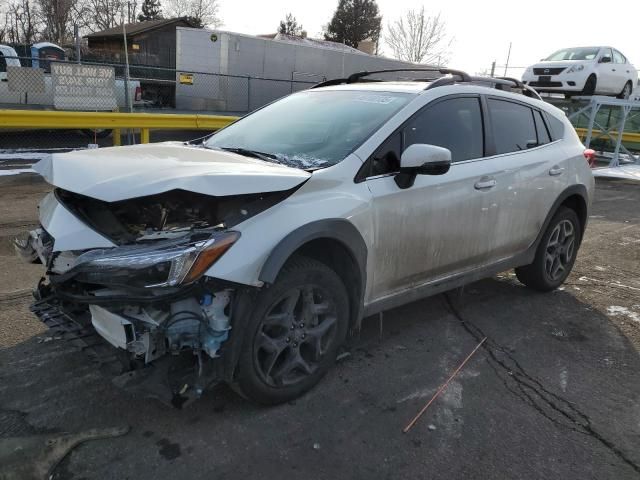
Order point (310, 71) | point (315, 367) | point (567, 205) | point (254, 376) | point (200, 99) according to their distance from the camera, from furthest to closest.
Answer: point (310, 71)
point (200, 99)
point (567, 205)
point (315, 367)
point (254, 376)

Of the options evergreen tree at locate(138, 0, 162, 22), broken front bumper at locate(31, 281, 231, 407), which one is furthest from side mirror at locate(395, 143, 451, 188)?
evergreen tree at locate(138, 0, 162, 22)

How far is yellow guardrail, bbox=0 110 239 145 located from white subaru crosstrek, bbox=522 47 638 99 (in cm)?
1026

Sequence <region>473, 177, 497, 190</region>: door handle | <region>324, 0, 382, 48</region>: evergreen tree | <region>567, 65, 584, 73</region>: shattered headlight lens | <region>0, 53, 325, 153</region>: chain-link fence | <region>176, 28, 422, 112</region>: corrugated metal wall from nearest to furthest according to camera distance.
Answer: <region>473, 177, 497, 190</region>: door handle → <region>0, 53, 325, 153</region>: chain-link fence → <region>567, 65, 584, 73</region>: shattered headlight lens → <region>176, 28, 422, 112</region>: corrugated metal wall → <region>324, 0, 382, 48</region>: evergreen tree

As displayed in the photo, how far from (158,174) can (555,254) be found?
382 cm

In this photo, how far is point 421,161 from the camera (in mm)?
3258

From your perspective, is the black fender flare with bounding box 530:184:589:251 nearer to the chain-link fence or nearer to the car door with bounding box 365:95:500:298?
the car door with bounding box 365:95:500:298

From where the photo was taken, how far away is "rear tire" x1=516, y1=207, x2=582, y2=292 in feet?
16.1

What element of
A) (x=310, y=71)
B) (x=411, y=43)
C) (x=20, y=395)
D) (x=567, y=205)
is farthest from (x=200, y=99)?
(x=411, y=43)

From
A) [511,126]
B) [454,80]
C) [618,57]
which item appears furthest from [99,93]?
[618,57]

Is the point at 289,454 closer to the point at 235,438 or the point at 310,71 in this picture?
the point at 235,438

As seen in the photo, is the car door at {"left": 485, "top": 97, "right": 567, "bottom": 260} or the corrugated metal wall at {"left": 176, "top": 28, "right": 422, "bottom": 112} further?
the corrugated metal wall at {"left": 176, "top": 28, "right": 422, "bottom": 112}

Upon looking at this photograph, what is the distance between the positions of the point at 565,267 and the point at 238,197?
369cm

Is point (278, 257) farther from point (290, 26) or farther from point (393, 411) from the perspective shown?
point (290, 26)

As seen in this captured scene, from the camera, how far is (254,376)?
283 centimetres
